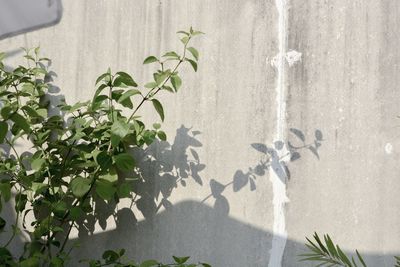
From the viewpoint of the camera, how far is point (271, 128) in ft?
6.92

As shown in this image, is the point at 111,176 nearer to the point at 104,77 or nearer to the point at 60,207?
the point at 60,207

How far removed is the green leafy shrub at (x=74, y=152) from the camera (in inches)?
80.7

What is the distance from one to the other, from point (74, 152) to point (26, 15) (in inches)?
30.8

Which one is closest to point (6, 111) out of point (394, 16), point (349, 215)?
point (349, 215)

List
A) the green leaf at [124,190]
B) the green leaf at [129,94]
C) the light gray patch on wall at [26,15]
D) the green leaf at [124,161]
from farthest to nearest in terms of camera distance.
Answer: the light gray patch on wall at [26,15] → the green leaf at [124,190] → the green leaf at [124,161] → the green leaf at [129,94]

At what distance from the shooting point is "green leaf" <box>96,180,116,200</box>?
6.81 ft

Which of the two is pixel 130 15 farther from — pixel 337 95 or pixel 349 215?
pixel 349 215

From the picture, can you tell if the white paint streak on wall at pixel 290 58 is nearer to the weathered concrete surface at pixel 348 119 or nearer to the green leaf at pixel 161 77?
the weathered concrete surface at pixel 348 119

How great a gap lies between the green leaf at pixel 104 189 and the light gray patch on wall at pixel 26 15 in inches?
35.9

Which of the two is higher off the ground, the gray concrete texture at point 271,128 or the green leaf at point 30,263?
the gray concrete texture at point 271,128

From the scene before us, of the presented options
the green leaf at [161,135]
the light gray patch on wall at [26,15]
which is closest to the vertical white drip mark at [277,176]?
the green leaf at [161,135]

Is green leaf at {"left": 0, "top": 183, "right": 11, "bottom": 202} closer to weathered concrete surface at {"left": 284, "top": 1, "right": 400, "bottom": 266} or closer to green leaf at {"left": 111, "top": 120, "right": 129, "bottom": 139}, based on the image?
green leaf at {"left": 111, "top": 120, "right": 129, "bottom": 139}

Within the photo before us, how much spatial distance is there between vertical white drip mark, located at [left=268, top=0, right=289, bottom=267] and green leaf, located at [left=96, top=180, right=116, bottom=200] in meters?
0.54

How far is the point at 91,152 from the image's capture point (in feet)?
7.23
